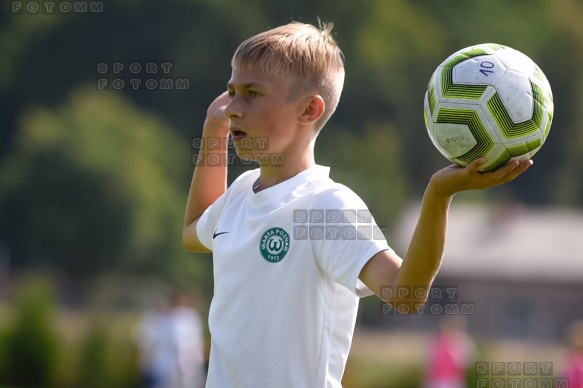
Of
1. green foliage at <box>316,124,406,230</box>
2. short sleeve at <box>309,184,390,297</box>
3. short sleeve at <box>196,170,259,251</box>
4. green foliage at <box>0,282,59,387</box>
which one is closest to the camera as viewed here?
short sleeve at <box>309,184,390,297</box>

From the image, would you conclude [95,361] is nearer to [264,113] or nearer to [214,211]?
[214,211]

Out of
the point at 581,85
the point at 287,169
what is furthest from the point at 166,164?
the point at 287,169

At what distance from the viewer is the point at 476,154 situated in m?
4.05

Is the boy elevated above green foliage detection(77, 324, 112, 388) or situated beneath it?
elevated above

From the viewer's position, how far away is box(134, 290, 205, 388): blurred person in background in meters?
16.9

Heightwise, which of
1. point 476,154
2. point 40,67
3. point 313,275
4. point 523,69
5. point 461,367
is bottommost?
point 461,367

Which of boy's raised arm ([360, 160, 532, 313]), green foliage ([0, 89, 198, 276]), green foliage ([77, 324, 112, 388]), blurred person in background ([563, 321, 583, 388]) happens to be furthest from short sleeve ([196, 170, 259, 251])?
green foliage ([0, 89, 198, 276])

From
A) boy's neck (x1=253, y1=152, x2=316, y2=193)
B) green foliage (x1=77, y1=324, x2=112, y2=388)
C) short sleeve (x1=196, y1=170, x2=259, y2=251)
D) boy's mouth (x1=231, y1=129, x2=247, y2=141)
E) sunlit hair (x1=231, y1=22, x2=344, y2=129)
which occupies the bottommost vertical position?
green foliage (x1=77, y1=324, x2=112, y2=388)

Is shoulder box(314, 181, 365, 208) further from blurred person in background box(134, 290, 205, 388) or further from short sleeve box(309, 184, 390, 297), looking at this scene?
blurred person in background box(134, 290, 205, 388)

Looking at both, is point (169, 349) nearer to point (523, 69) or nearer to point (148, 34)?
point (523, 69)

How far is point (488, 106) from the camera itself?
416cm

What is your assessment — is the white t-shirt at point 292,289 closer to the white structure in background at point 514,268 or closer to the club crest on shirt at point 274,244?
the club crest on shirt at point 274,244

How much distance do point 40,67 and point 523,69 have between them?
196ft

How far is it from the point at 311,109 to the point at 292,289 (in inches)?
27.1
